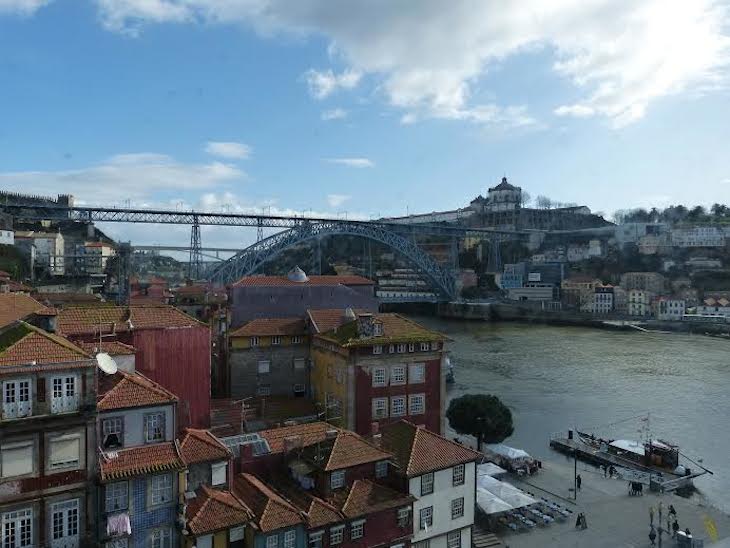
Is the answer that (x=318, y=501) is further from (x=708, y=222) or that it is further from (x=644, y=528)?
(x=708, y=222)

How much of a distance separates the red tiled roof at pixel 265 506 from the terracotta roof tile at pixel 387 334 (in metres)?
3.84

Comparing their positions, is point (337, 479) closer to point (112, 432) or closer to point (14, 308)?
point (112, 432)

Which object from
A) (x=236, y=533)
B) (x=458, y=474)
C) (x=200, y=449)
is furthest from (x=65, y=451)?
(x=458, y=474)

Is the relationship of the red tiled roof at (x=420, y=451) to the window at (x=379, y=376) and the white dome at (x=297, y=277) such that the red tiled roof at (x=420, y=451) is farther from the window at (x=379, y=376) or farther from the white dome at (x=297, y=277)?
the white dome at (x=297, y=277)

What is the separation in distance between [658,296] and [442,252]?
29.2m

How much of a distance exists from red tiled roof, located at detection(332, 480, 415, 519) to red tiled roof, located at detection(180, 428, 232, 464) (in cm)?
140

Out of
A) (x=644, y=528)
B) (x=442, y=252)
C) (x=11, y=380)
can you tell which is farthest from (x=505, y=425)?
(x=442, y=252)

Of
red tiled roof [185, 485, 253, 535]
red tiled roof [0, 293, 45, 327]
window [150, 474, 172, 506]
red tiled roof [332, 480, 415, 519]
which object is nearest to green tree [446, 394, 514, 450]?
red tiled roof [332, 480, 415, 519]

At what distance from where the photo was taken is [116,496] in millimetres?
5465

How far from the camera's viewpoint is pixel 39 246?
122 ft

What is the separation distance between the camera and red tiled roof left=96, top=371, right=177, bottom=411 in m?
5.77

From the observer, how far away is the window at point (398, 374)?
10.8 metres

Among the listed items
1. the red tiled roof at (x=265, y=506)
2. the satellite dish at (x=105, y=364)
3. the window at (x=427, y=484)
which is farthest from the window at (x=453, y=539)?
the satellite dish at (x=105, y=364)

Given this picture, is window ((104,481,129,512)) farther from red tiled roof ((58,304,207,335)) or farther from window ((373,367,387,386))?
window ((373,367,387,386))
